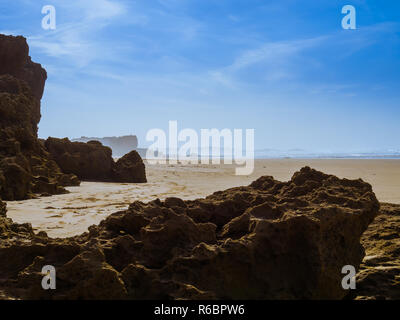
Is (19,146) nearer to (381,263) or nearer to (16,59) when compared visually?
(16,59)

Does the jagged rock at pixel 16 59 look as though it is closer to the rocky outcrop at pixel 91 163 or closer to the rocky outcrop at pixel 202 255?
Result: the rocky outcrop at pixel 91 163

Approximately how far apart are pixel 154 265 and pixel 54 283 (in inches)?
30.0

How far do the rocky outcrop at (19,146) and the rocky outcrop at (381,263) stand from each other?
745 cm

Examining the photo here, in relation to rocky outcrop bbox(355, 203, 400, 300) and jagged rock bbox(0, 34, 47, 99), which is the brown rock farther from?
rocky outcrop bbox(355, 203, 400, 300)

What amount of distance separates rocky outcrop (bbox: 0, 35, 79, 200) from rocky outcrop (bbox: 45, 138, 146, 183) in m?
1.40

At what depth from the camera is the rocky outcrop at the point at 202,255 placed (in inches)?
97.9

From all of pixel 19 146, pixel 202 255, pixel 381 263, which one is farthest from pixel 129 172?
pixel 202 255

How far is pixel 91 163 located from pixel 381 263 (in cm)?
1224

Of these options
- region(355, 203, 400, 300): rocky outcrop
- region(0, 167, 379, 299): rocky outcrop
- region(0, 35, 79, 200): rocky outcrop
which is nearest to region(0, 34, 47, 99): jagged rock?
region(0, 35, 79, 200): rocky outcrop

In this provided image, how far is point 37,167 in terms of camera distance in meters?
10.0

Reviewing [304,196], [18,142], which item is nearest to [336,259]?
[304,196]

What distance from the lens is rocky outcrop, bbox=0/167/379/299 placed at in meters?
2.49

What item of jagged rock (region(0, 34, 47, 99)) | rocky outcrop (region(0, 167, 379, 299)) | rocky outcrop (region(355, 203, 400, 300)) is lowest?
rocky outcrop (region(355, 203, 400, 300))

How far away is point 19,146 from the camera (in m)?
9.33
